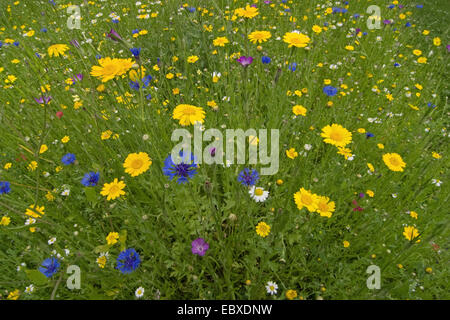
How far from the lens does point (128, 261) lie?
4.17 feet

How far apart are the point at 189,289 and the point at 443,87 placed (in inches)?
Result: 144

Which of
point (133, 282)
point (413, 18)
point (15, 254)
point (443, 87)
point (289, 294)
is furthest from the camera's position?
point (413, 18)

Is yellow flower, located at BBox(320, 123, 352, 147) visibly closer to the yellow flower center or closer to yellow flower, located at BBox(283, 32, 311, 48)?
yellow flower, located at BBox(283, 32, 311, 48)

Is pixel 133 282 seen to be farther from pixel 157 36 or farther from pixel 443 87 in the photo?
pixel 443 87

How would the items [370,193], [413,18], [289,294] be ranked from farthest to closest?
[413,18] → [370,193] → [289,294]

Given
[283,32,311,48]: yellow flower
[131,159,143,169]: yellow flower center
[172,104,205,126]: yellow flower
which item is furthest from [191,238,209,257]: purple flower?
[283,32,311,48]: yellow flower

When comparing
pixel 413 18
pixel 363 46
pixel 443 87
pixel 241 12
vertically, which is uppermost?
pixel 413 18

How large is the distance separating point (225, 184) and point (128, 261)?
804 millimetres

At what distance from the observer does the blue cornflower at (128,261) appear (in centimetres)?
125

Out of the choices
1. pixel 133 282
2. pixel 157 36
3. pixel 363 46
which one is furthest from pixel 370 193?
pixel 157 36

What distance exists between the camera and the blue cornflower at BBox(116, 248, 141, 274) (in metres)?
1.25

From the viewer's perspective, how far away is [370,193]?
1.69m

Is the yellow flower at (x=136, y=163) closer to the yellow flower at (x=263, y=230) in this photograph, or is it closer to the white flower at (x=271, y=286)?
the yellow flower at (x=263, y=230)

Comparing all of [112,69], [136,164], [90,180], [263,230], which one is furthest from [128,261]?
[112,69]
